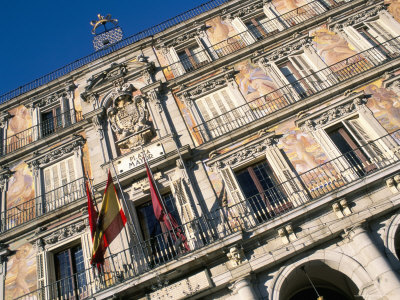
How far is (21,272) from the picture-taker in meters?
10.6

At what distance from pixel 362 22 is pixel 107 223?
505 inches

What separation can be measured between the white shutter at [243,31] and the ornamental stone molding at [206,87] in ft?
7.06

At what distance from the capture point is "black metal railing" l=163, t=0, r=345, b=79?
47.8 feet

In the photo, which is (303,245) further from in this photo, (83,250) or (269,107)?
(83,250)

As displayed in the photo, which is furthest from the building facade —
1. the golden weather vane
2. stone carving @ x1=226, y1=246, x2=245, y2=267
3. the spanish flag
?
the golden weather vane

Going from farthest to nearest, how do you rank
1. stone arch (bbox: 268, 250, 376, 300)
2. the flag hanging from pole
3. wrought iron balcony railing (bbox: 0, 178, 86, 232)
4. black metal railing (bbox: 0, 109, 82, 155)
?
black metal railing (bbox: 0, 109, 82, 155), wrought iron balcony railing (bbox: 0, 178, 86, 232), the flag hanging from pole, stone arch (bbox: 268, 250, 376, 300)

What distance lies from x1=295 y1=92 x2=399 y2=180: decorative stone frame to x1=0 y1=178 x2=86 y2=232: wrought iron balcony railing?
8.32 meters

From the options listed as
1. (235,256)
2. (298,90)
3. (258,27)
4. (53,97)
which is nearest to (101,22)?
(53,97)

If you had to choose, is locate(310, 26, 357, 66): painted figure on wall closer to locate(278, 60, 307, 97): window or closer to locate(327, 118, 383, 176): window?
locate(278, 60, 307, 97): window

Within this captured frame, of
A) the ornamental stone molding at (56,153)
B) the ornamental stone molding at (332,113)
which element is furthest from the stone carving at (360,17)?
the ornamental stone molding at (56,153)

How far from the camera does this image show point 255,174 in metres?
10.8

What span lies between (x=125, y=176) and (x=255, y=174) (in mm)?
4441

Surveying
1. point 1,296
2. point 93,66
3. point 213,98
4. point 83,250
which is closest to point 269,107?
point 213,98

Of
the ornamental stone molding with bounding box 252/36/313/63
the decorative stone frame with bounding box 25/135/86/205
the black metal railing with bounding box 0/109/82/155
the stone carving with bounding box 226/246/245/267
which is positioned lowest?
the stone carving with bounding box 226/246/245/267
